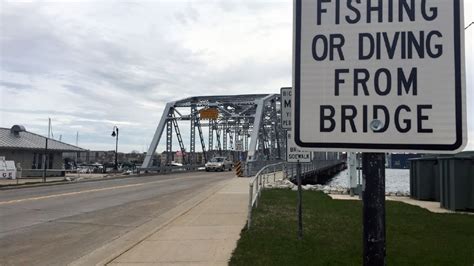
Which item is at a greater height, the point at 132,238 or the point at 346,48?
the point at 346,48

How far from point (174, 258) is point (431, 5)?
6.63 m

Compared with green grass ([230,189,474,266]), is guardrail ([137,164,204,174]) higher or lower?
higher

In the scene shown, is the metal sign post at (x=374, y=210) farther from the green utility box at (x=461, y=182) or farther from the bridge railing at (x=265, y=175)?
the green utility box at (x=461, y=182)

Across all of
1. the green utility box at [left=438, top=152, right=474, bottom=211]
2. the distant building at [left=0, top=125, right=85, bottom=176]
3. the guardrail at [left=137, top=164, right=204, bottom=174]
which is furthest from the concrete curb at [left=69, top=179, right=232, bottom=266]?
the guardrail at [left=137, top=164, right=204, bottom=174]

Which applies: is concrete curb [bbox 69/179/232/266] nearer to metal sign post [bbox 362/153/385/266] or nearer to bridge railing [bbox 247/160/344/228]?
bridge railing [bbox 247/160/344/228]

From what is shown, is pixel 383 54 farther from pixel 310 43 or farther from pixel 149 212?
pixel 149 212

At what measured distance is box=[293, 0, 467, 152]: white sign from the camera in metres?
2.07

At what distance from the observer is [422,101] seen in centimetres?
208

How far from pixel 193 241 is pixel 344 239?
2.86 metres

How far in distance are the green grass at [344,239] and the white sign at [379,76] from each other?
5.40 meters

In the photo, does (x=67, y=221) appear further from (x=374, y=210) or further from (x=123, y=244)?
(x=374, y=210)

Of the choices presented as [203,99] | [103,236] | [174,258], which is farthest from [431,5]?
[203,99]

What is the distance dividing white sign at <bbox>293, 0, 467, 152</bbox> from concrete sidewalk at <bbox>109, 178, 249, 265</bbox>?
5.75 meters

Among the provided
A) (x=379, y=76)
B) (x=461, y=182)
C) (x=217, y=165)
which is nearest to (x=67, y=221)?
(x=461, y=182)
